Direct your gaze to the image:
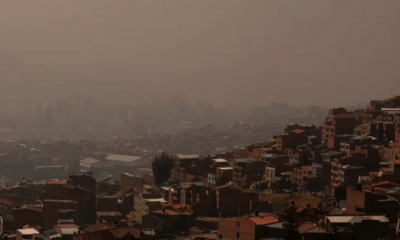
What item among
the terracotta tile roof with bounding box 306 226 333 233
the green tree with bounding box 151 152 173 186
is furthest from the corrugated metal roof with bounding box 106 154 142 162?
the terracotta tile roof with bounding box 306 226 333 233

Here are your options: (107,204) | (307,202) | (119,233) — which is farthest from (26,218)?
(307,202)

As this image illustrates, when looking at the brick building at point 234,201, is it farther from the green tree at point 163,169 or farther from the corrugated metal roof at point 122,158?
the corrugated metal roof at point 122,158

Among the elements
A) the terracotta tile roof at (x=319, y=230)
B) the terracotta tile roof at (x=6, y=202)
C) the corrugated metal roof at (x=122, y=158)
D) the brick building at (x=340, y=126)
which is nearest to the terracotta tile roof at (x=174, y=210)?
the terracotta tile roof at (x=319, y=230)

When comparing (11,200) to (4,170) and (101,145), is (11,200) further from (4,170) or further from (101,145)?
(101,145)

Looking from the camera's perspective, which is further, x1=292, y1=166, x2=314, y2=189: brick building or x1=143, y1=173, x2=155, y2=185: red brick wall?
x1=143, y1=173, x2=155, y2=185: red brick wall

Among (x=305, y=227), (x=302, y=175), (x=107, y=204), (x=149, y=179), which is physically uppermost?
(x=305, y=227)

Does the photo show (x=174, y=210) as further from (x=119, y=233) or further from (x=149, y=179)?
(x=149, y=179)

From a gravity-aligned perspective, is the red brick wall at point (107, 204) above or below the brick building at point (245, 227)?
below

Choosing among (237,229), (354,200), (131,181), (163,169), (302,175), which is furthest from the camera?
(131,181)

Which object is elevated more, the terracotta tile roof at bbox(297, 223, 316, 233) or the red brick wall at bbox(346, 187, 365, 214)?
the red brick wall at bbox(346, 187, 365, 214)

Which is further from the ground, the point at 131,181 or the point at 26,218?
the point at 26,218

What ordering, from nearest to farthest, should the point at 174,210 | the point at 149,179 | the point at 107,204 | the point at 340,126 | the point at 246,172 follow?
1. the point at 174,210
2. the point at 107,204
3. the point at 246,172
4. the point at 340,126
5. the point at 149,179

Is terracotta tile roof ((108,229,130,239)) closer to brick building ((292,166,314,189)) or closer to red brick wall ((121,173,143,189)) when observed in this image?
brick building ((292,166,314,189))
